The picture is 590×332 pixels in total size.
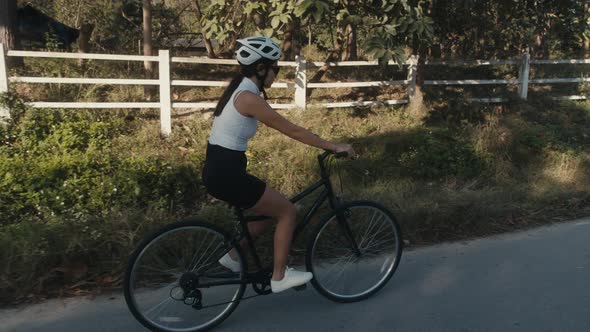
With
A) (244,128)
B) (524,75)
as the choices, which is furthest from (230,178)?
(524,75)

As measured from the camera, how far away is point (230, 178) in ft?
10.6

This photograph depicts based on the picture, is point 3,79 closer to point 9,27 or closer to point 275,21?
point 9,27

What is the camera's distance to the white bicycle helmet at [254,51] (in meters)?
3.18

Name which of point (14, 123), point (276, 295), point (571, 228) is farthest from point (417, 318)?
point (14, 123)

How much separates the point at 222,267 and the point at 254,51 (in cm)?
141

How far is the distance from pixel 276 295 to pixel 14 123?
17.7 feet

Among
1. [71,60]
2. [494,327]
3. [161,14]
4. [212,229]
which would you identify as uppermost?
[161,14]

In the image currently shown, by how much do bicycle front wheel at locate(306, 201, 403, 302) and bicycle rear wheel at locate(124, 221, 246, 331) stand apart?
0.61m

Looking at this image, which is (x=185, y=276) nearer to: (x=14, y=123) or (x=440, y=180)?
(x=440, y=180)

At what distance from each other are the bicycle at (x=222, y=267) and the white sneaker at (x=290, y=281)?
9 cm

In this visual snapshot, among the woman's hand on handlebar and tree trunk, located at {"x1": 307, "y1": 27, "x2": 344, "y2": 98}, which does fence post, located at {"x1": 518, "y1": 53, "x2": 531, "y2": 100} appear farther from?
the woman's hand on handlebar

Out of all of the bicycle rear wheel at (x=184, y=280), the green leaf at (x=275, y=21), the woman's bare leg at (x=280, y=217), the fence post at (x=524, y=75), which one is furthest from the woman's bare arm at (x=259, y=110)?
the fence post at (x=524, y=75)

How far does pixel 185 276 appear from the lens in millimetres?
3346

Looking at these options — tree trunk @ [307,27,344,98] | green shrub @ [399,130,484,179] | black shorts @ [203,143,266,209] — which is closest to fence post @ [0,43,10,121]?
tree trunk @ [307,27,344,98]
